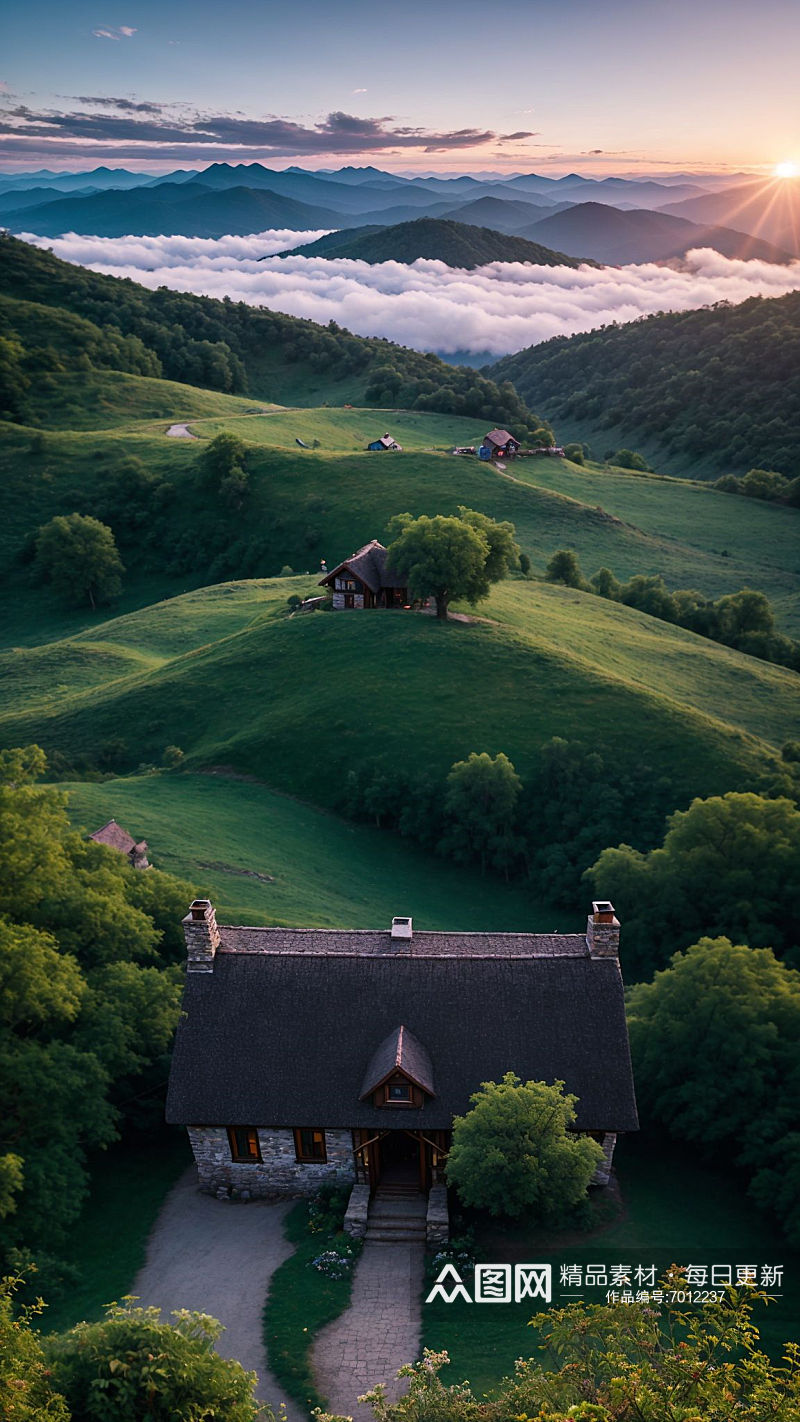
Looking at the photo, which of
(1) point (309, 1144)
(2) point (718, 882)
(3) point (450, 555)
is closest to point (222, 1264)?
(1) point (309, 1144)

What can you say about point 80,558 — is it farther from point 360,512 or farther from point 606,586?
point 606,586

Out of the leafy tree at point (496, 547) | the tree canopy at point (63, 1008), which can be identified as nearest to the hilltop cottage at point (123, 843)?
the tree canopy at point (63, 1008)

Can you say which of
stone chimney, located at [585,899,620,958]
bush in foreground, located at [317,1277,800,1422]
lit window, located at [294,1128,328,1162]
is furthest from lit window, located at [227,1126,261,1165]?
stone chimney, located at [585,899,620,958]

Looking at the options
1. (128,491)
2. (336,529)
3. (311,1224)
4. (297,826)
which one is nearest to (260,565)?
(336,529)

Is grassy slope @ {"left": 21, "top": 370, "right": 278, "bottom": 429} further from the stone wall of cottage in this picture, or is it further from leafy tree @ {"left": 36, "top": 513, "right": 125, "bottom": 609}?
the stone wall of cottage

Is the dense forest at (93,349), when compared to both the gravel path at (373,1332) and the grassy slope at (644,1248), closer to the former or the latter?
the grassy slope at (644,1248)

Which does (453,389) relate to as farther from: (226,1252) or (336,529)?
(226,1252)
